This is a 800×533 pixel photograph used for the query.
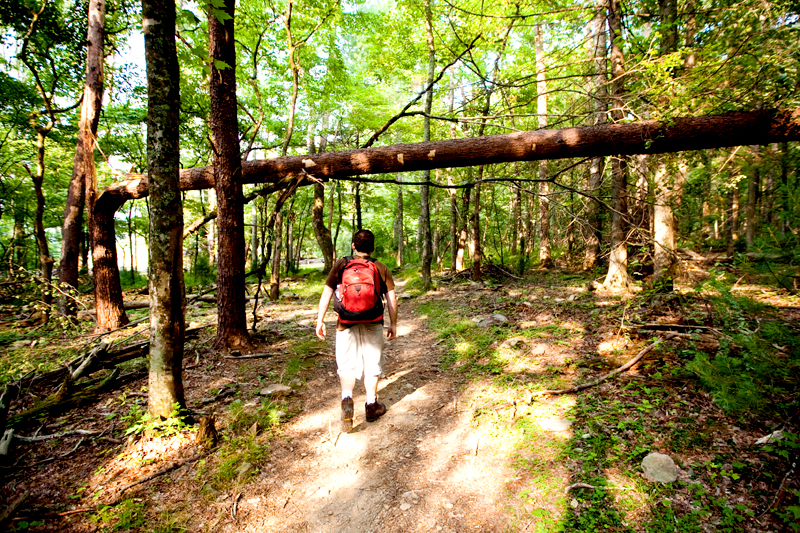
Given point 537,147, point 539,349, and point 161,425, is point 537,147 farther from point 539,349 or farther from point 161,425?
point 161,425

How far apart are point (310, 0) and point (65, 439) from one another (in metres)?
10.1

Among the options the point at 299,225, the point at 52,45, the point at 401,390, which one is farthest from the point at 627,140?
the point at 299,225

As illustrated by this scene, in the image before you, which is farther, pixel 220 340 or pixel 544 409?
pixel 220 340

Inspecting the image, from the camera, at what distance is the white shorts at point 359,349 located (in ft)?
13.1

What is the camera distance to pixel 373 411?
4000 mm

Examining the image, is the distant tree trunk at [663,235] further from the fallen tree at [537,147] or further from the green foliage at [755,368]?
the green foliage at [755,368]

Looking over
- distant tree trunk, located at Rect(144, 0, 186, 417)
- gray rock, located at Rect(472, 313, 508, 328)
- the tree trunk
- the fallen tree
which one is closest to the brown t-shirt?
the fallen tree

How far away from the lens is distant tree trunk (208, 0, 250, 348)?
17.9ft

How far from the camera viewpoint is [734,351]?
373cm

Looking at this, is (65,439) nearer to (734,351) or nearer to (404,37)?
(734,351)

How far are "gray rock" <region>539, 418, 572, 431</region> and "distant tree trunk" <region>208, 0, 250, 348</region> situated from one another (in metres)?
4.83

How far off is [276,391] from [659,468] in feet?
14.0

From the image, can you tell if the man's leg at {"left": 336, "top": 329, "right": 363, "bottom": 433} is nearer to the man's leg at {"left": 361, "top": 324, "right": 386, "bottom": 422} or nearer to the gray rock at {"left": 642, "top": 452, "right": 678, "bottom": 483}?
the man's leg at {"left": 361, "top": 324, "right": 386, "bottom": 422}

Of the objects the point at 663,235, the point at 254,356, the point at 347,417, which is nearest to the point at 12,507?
the point at 347,417
